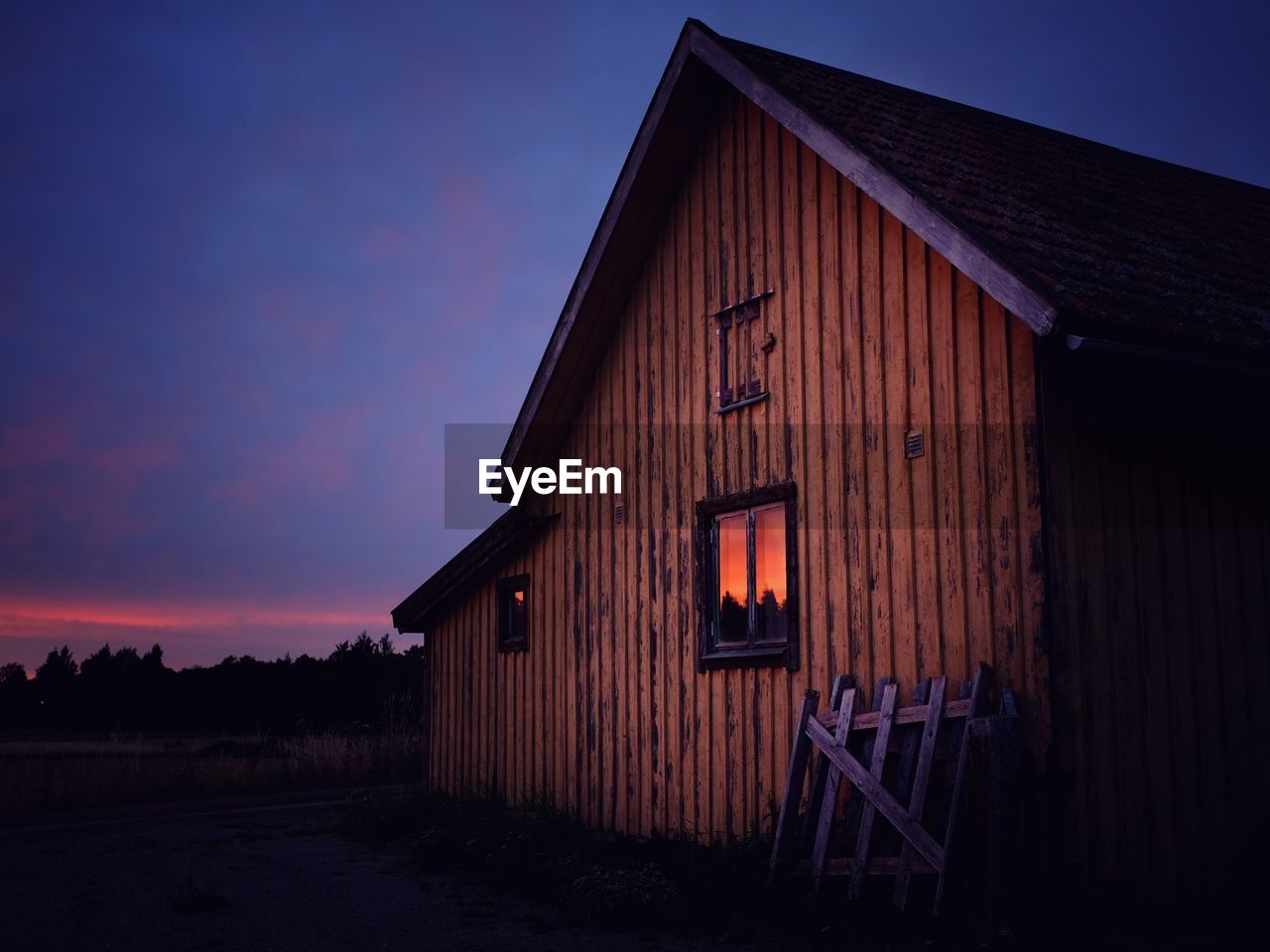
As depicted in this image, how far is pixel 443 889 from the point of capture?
32.0 ft

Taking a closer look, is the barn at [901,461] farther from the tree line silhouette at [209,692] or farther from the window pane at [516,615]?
the tree line silhouette at [209,692]

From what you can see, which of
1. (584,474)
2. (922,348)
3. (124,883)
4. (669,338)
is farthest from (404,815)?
(922,348)

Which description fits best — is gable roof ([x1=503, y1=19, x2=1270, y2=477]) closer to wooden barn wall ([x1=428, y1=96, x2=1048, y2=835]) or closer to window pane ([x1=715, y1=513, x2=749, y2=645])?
wooden barn wall ([x1=428, y1=96, x2=1048, y2=835])

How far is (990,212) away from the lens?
26.8 feet

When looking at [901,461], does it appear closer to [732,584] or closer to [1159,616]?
[1159,616]

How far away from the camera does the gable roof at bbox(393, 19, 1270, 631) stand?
726 cm

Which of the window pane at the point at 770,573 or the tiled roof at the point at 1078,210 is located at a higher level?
the tiled roof at the point at 1078,210

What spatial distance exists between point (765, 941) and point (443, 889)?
11.5 feet

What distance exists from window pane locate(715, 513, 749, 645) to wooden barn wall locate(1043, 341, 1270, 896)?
3241 mm

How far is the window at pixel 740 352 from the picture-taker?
33.4 feet

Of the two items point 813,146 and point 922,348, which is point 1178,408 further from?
point 813,146

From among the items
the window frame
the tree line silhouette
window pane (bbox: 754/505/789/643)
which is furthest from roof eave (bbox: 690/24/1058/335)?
the tree line silhouette

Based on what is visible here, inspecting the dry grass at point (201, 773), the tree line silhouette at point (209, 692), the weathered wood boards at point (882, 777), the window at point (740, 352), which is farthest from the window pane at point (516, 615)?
the tree line silhouette at point (209, 692)

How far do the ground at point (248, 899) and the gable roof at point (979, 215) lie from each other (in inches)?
166
